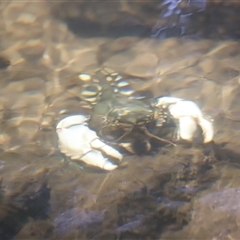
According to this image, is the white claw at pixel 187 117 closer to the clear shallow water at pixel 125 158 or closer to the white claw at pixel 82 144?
the clear shallow water at pixel 125 158

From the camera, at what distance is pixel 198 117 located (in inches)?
108

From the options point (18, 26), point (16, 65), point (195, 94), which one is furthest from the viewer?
point (18, 26)

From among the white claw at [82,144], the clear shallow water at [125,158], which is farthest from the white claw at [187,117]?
the white claw at [82,144]

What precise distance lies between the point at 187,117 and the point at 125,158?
587mm

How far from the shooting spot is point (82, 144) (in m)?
2.61

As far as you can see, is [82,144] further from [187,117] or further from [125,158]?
[187,117]

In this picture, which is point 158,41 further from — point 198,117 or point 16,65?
point 16,65

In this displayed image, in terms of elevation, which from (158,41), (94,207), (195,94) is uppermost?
(158,41)

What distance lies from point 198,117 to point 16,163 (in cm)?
136

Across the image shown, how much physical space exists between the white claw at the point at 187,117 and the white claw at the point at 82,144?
1.73 ft

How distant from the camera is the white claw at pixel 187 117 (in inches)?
105

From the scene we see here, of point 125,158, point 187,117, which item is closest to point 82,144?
point 125,158

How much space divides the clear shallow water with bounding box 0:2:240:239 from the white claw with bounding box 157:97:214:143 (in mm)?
78

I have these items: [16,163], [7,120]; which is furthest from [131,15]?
[16,163]
